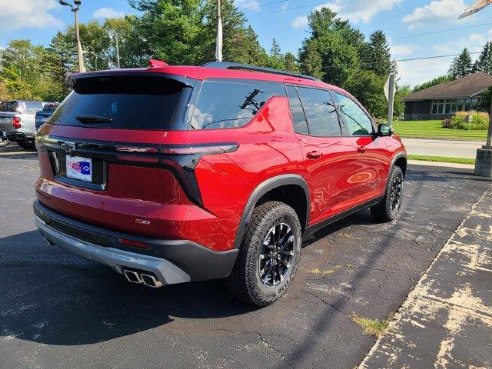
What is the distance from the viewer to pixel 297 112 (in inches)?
141

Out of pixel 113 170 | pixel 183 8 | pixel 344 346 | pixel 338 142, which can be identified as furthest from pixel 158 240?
pixel 183 8

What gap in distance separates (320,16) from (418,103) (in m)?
31.1

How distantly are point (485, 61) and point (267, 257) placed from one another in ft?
414

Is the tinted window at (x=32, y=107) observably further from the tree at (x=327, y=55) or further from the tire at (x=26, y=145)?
the tree at (x=327, y=55)

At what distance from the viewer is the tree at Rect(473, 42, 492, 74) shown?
104 metres

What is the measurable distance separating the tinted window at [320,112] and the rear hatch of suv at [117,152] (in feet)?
4.73

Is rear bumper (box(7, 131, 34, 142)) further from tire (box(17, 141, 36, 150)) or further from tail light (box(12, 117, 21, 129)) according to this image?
tire (box(17, 141, 36, 150))

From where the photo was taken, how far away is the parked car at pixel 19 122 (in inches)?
545

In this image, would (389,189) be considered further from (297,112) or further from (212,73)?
(212,73)

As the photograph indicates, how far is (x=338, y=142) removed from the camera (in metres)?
4.08

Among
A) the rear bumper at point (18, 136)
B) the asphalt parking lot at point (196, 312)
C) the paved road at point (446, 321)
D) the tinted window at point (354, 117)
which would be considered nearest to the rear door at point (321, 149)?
the tinted window at point (354, 117)

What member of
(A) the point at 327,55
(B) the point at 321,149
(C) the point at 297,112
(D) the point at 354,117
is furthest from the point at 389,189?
(A) the point at 327,55

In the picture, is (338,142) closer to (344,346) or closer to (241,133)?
(241,133)

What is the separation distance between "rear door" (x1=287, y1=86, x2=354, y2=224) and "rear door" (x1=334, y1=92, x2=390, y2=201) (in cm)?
16
